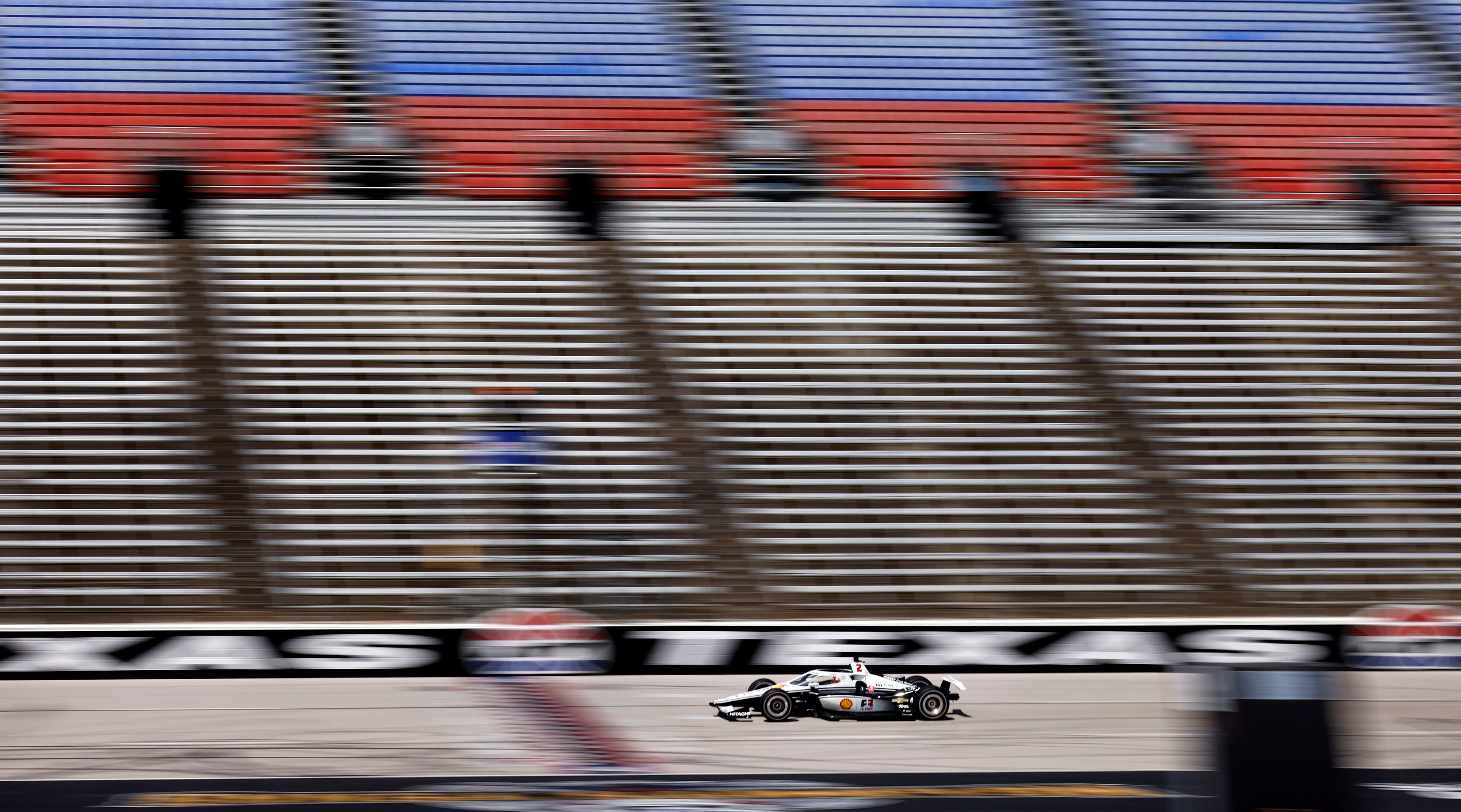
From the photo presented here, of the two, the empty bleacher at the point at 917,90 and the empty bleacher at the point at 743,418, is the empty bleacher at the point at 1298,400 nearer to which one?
the empty bleacher at the point at 743,418

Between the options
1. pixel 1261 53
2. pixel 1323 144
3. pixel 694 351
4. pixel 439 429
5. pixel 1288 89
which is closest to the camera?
pixel 439 429

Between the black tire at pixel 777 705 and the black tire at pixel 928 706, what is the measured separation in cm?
75

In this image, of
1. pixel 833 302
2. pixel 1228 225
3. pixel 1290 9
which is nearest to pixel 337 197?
pixel 833 302

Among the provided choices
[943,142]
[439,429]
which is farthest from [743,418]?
[943,142]

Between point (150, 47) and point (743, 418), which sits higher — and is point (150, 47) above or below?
above

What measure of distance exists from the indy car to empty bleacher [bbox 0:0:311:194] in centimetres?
838

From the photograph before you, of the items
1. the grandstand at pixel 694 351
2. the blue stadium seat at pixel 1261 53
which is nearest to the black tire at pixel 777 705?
the grandstand at pixel 694 351

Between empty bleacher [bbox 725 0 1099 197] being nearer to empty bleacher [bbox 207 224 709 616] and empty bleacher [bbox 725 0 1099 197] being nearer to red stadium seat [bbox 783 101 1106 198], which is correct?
red stadium seat [bbox 783 101 1106 198]

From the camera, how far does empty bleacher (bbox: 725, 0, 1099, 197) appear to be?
14.9 meters

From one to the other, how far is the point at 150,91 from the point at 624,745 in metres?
Answer: 11.3

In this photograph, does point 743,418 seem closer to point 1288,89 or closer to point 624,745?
point 624,745

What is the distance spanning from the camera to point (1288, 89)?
1688 centimetres

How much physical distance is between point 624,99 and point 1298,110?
7989mm

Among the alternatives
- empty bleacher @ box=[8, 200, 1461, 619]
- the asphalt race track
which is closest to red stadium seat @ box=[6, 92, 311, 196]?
empty bleacher @ box=[8, 200, 1461, 619]
